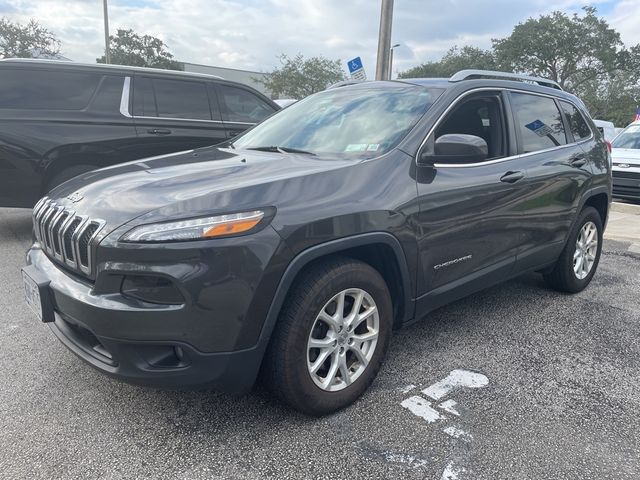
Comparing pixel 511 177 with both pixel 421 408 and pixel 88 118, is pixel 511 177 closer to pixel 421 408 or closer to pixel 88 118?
pixel 421 408

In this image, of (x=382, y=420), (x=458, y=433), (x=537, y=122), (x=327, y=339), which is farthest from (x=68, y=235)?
(x=537, y=122)

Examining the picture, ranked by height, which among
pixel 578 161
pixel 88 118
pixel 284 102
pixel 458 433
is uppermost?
pixel 284 102

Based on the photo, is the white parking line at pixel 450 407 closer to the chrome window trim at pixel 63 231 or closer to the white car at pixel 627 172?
the chrome window trim at pixel 63 231

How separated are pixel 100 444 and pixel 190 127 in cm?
461

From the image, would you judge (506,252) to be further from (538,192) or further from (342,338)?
(342,338)

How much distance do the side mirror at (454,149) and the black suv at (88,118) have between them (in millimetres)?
4053

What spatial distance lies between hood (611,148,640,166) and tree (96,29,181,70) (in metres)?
37.1

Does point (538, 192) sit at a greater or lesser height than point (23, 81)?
lesser

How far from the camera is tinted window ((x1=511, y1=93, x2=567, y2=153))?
3.65m

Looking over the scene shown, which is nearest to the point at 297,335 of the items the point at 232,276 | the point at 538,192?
the point at 232,276

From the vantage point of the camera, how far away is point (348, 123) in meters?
3.19

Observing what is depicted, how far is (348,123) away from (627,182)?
9.30 meters

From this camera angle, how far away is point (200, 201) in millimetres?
2145

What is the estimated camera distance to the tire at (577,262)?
4234 mm
